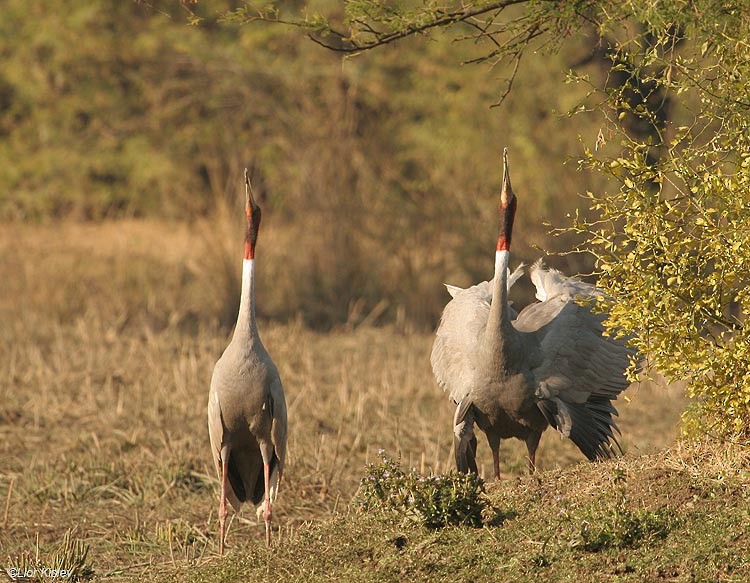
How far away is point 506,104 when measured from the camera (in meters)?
14.0

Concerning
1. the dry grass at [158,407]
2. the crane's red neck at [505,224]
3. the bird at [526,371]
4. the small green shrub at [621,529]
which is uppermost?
the crane's red neck at [505,224]

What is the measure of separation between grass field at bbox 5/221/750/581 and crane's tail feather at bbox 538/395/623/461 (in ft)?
0.65

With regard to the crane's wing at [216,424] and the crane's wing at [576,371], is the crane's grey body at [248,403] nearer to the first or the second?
the crane's wing at [216,424]

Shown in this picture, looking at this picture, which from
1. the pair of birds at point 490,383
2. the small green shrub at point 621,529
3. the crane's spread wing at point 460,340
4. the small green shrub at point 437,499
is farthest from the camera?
the crane's spread wing at point 460,340

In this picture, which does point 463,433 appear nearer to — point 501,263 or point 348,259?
point 501,263

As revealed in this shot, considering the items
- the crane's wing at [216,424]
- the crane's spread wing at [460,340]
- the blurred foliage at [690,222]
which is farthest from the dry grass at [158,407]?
the blurred foliage at [690,222]

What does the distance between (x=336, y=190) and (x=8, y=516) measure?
722 centimetres

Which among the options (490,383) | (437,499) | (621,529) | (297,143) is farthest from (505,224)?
(297,143)

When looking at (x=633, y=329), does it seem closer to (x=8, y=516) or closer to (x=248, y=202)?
(x=248, y=202)

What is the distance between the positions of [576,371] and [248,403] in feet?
6.13

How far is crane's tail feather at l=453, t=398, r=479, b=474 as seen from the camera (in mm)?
6418

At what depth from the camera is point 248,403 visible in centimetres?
598

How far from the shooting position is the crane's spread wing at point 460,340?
260 inches

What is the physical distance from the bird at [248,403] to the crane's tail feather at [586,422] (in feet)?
4.86
